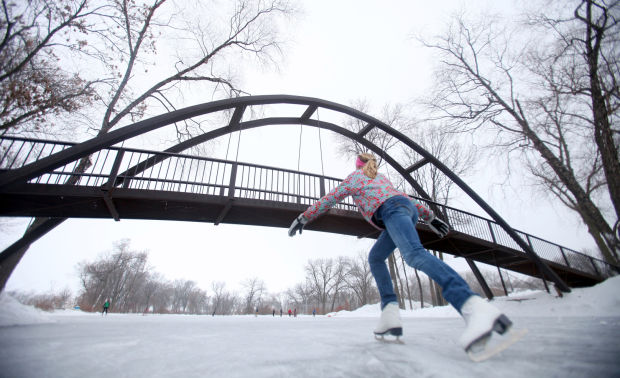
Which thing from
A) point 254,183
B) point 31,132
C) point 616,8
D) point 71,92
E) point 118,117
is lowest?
point 254,183

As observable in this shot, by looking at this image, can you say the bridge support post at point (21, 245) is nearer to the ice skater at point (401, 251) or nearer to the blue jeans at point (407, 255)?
the ice skater at point (401, 251)

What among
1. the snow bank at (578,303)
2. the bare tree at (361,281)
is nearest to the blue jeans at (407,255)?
the snow bank at (578,303)

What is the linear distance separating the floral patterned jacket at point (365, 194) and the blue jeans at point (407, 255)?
0.06m

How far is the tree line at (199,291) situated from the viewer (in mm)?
39406

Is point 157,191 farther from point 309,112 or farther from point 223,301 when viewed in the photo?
point 223,301

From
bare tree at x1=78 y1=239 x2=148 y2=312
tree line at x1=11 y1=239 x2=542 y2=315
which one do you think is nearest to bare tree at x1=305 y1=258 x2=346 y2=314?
tree line at x1=11 y1=239 x2=542 y2=315

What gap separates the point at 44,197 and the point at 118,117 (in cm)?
439

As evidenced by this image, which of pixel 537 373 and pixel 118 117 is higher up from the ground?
pixel 118 117

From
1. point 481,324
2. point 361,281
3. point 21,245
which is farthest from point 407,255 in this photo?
point 361,281

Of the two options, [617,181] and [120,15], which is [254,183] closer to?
[120,15]

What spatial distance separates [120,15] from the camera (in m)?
7.97

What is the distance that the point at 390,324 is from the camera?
1.86 meters

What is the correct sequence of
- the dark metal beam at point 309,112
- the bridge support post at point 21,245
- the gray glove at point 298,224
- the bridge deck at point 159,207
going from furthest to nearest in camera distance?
the dark metal beam at point 309,112
the bridge support post at point 21,245
the bridge deck at point 159,207
the gray glove at point 298,224

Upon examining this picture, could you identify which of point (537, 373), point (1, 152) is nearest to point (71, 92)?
point (1, 152)
